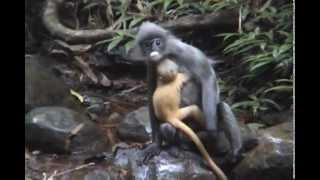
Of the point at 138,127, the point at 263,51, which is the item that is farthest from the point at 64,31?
the point at 263,51

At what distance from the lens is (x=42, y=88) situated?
259cm

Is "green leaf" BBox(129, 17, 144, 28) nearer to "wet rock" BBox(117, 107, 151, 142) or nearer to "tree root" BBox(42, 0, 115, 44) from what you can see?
"tree root" BBox(42, 0, 115, 44)

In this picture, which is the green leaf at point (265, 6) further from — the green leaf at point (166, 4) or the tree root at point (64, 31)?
the tree root at point (64, 31)

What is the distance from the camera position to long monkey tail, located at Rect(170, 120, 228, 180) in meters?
2.52

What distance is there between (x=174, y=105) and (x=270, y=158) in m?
0.36

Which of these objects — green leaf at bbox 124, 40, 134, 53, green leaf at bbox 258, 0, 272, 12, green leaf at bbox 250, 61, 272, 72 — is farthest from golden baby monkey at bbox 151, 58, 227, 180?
green leaf at bbox 258, 0, 272, 12

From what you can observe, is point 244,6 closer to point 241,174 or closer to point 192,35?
point 192,35

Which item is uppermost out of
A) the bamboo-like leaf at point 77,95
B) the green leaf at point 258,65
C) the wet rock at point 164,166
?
the green leaf at point 258,65

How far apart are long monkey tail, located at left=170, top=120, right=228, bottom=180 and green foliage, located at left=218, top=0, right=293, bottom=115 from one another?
0.54 ft

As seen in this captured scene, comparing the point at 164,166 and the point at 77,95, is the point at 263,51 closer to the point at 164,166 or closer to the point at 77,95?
the point at 164,166

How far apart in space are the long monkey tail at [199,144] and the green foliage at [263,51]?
0.17m

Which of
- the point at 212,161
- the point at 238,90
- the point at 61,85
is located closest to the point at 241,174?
the point at 212,161

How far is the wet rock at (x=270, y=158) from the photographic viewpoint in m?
2.50

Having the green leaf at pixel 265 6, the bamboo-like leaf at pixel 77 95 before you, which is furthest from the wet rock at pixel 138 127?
the green leaf at pixel 265 6
